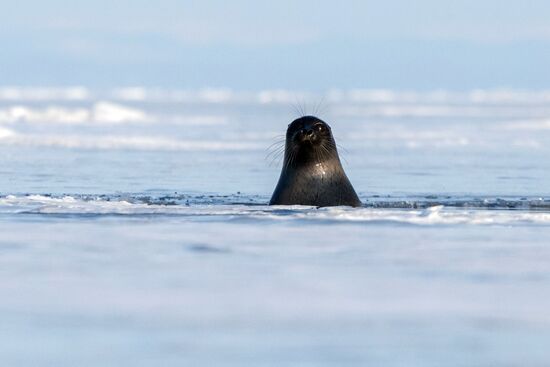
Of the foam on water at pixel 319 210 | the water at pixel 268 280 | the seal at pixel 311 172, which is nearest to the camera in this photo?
the water at pixel 268 280

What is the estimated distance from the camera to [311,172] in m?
10.0

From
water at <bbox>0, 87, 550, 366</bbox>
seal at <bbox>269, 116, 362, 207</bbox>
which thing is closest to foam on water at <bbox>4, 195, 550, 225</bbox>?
water at <bbox>0, 87, 550, 366</bbox>

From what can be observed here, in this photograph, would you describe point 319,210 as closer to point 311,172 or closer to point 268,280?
point 311,172

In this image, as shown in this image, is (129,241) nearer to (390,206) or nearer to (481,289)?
(481,289)

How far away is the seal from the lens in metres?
9.98

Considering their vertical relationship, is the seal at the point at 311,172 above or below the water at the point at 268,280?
above

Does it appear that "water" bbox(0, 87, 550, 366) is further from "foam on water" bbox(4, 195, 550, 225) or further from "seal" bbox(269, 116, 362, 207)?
"seal" bbox(269, 116, 362, 207)

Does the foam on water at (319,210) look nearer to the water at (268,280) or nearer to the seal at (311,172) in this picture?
the water at (268,280)

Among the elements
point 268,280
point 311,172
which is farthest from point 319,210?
point 268,280

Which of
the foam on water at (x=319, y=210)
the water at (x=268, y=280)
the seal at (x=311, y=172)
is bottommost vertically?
the water at (x=268, y=280)

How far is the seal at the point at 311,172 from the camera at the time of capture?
998 centimetres

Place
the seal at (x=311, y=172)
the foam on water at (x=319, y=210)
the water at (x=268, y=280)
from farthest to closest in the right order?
the seal at (x=311, y=172)
the foam on water at (x=319, y=210)
the water at (x=268, y=280)

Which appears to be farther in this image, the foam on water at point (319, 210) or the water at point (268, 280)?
the foam on water at point (319, 210)

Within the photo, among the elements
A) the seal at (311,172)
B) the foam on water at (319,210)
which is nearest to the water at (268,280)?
the foam on water at (319,210)
